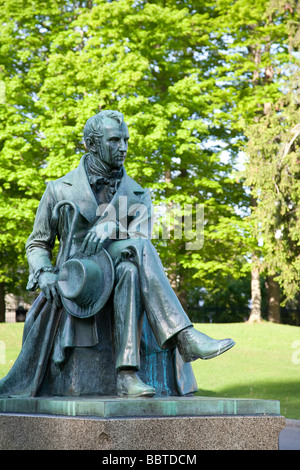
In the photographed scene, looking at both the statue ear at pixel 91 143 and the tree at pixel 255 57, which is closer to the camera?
the statue ear at pixel 91 143

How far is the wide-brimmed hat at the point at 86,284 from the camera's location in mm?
4598

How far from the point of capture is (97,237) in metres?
4.87

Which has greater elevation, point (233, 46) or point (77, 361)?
point (233, 46)

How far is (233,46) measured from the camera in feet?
78.9

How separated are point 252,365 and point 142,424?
1214 cm

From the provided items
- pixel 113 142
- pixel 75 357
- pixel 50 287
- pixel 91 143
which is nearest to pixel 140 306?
pixel 75 357

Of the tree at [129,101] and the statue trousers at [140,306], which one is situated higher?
the tree at [129,101]

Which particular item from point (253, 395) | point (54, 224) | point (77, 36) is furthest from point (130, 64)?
point (54, 224)

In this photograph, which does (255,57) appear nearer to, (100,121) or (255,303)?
(255,303)

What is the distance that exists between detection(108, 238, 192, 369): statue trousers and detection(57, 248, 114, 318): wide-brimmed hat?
8cm

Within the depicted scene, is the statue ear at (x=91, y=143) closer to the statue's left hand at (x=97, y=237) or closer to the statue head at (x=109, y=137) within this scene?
the statue head at (x=109, y=137)

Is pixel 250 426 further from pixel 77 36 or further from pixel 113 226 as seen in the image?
pixel 77 36

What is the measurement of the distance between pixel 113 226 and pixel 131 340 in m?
0.92

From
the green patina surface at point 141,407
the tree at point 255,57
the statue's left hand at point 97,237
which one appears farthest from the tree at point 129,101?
the green patina surface at point 141,407
